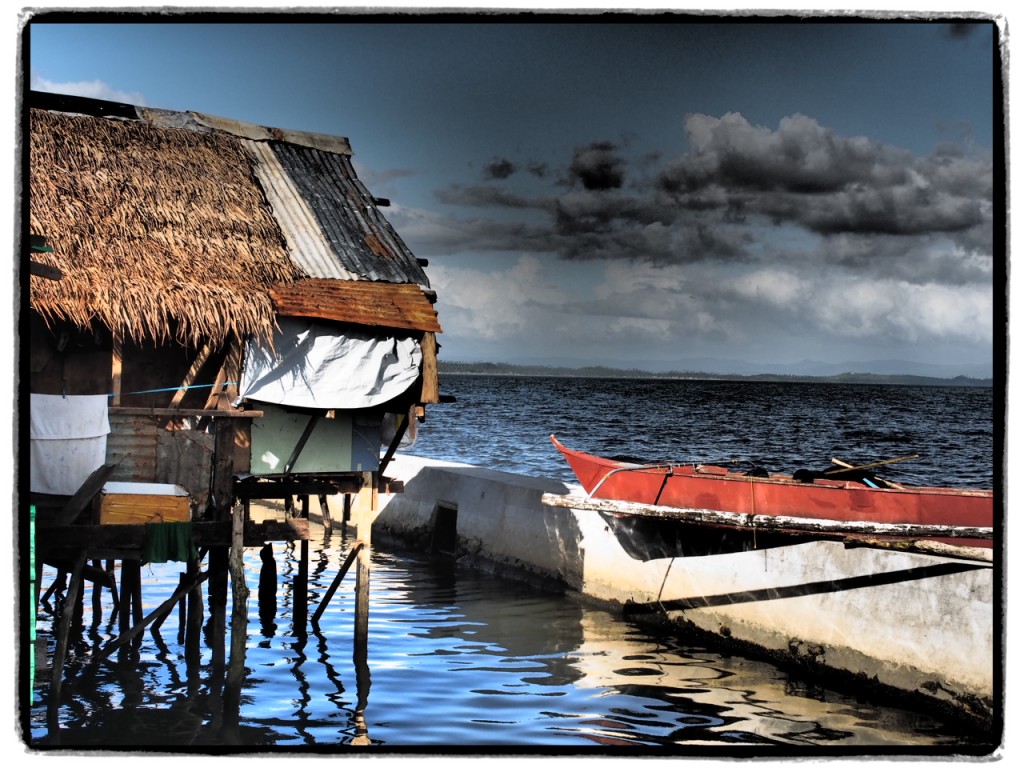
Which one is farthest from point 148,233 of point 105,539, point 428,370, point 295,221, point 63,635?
point 63,635

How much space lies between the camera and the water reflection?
12055 mm

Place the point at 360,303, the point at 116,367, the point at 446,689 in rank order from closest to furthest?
the point at 116,367, the point at 360,303, the point at 446,689

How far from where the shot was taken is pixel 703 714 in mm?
13156

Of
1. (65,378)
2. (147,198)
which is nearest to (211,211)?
(147,198)

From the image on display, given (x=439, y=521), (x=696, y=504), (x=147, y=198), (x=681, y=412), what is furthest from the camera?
(x=681, y=412)

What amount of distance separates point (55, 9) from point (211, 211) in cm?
636

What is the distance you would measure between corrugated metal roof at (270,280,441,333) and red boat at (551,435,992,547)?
14.5 ft

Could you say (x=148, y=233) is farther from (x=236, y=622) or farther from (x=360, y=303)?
(x=236, y=622)

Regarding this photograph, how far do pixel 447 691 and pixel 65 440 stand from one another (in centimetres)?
575

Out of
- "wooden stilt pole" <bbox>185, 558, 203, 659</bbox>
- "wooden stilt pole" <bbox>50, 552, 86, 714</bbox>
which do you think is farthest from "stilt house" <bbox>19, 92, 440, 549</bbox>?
"wooden stilt pole" <bbox>185, 558, 203, 659</bbox>

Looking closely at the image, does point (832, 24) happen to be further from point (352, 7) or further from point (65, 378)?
point (65, 378)

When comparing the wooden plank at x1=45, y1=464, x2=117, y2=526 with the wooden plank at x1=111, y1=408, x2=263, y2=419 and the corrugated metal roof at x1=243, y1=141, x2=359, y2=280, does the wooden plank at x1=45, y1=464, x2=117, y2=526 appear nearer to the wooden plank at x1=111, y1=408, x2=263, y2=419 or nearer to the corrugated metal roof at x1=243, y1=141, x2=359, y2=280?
the wooden plank at x1=111, y1=408, x2=263, y2=419

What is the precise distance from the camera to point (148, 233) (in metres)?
12.8

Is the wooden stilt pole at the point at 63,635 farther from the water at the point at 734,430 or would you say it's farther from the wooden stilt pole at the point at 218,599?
the water at the point at 734,430
